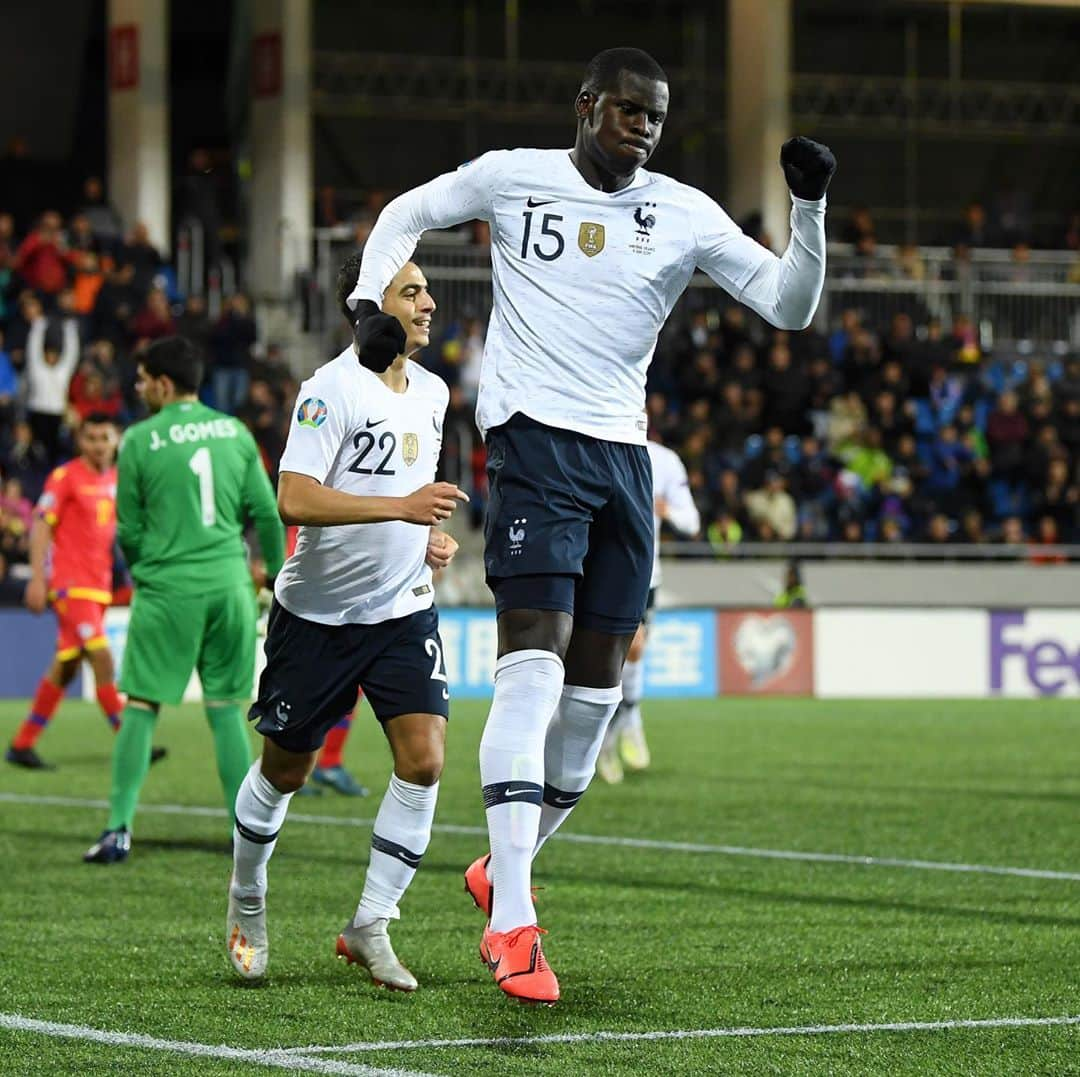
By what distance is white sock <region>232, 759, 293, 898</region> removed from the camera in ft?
19.2

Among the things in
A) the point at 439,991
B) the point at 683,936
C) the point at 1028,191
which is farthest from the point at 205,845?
the point at 1028,191

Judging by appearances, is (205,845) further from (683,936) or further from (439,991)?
(439,991)

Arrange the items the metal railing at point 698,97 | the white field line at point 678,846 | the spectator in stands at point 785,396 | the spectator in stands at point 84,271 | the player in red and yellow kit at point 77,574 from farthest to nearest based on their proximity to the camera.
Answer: the metal railing at point 698,97, the spectator in stands at point 785,396, the spectator in stands at point 84,271, the player in red and yellow kit at point 77,574, the white field line at point 678,846

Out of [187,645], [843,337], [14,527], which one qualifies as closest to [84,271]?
[14,527]

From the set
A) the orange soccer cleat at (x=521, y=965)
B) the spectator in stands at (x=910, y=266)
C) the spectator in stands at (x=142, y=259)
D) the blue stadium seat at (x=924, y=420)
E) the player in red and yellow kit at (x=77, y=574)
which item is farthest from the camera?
the spectator in stands at (x=910, y=266)

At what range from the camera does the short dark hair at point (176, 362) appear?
873 centimetres

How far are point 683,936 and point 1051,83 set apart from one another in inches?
1270

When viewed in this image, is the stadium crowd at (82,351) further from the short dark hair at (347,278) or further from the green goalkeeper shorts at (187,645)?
the short dark hair at (347,278)

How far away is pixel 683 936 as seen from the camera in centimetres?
667

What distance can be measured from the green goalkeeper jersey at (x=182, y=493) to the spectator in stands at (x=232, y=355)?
1449cm

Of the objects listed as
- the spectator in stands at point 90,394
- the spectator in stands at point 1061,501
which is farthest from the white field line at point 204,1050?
the spectator in stands at point 1061,501

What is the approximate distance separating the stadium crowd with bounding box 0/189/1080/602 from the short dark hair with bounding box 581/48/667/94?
16.3 metres

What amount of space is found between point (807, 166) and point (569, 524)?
1.06 metres

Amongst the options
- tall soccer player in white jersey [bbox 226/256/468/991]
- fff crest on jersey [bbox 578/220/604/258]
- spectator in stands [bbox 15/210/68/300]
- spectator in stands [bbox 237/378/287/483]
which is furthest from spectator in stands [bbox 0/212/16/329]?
fff crest on jersey [bbox 578/220/604/258]
